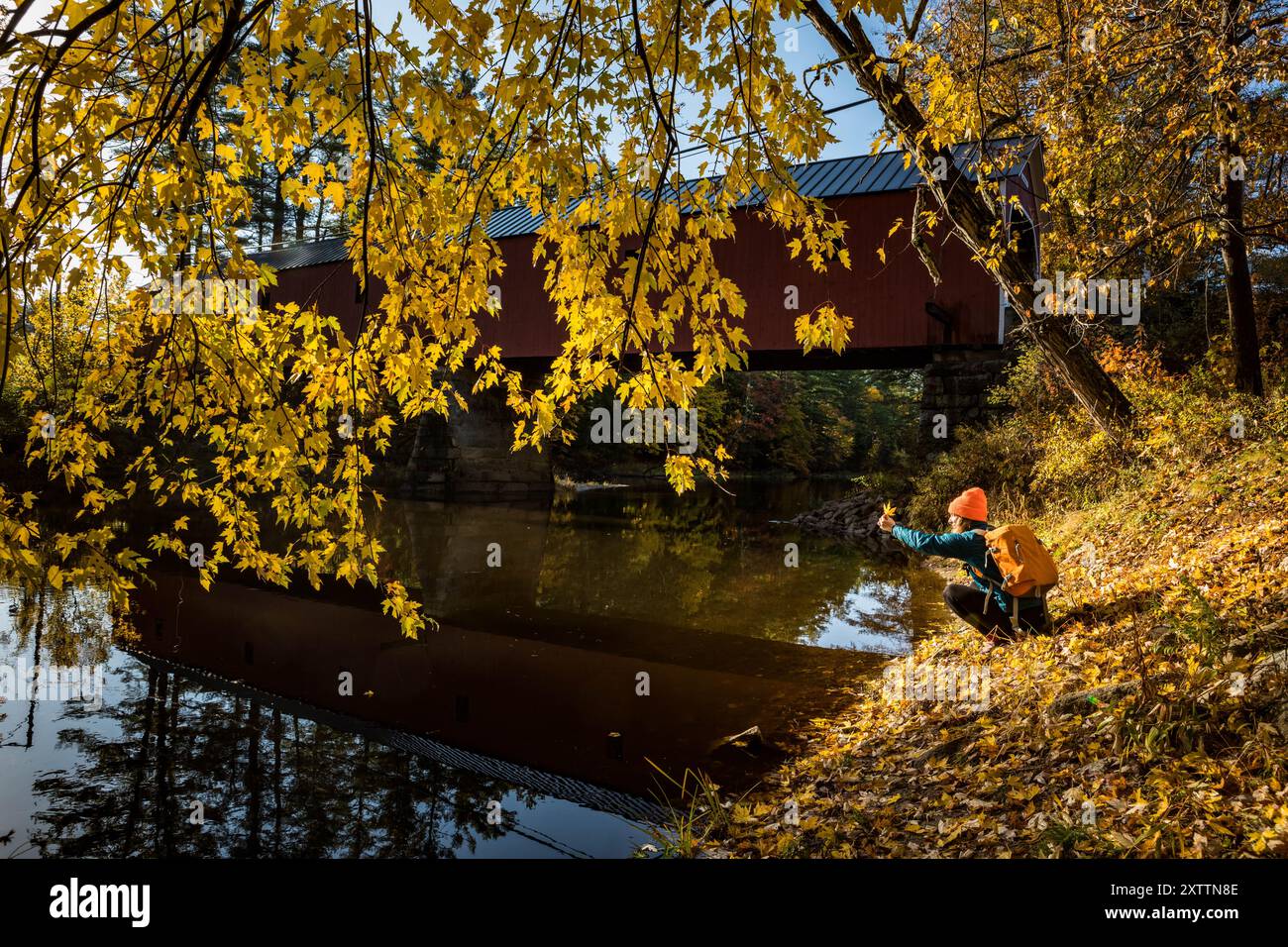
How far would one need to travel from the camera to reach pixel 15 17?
169 centimetres

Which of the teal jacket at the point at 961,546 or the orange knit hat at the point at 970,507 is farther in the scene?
the orange knit hat at the point at 970,507

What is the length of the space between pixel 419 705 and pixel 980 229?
696 cm

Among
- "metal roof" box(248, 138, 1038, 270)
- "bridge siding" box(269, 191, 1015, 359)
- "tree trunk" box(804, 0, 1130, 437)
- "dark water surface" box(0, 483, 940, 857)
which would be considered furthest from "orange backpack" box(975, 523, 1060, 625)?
"bridge siding" box(269, 191, 1015, 359)

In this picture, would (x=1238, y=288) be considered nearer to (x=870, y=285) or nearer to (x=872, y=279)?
(x=872, y=279)

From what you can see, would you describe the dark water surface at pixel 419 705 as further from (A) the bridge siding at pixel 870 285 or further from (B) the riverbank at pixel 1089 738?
(A) the bridge siding at pixel 870 285

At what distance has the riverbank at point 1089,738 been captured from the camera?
Answer: 2939 millimetres

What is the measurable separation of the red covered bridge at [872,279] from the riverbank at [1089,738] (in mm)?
7244

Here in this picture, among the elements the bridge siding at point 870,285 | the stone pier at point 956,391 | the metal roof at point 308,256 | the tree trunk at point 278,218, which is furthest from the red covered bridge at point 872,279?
the tree trunk at point 278,218

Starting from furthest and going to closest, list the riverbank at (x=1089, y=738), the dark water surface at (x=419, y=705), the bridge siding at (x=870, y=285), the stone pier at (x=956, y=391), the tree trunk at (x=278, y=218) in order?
the tree trunk at (x=278, y=218) < the stone pier at (x=956, y=391) < the bridge siding at (x=870, y=285) < the dark water surface at (x=419, y=705) < the riverbank at (x=1089, y=738)

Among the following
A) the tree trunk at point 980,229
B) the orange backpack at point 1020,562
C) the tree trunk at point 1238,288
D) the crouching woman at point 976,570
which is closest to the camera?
the orange backpack at point 1020,562

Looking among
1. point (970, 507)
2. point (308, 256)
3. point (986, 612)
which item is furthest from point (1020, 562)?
point (308, 256)

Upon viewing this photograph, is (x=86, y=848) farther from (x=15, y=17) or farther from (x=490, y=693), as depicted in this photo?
(x=15, y=17)
